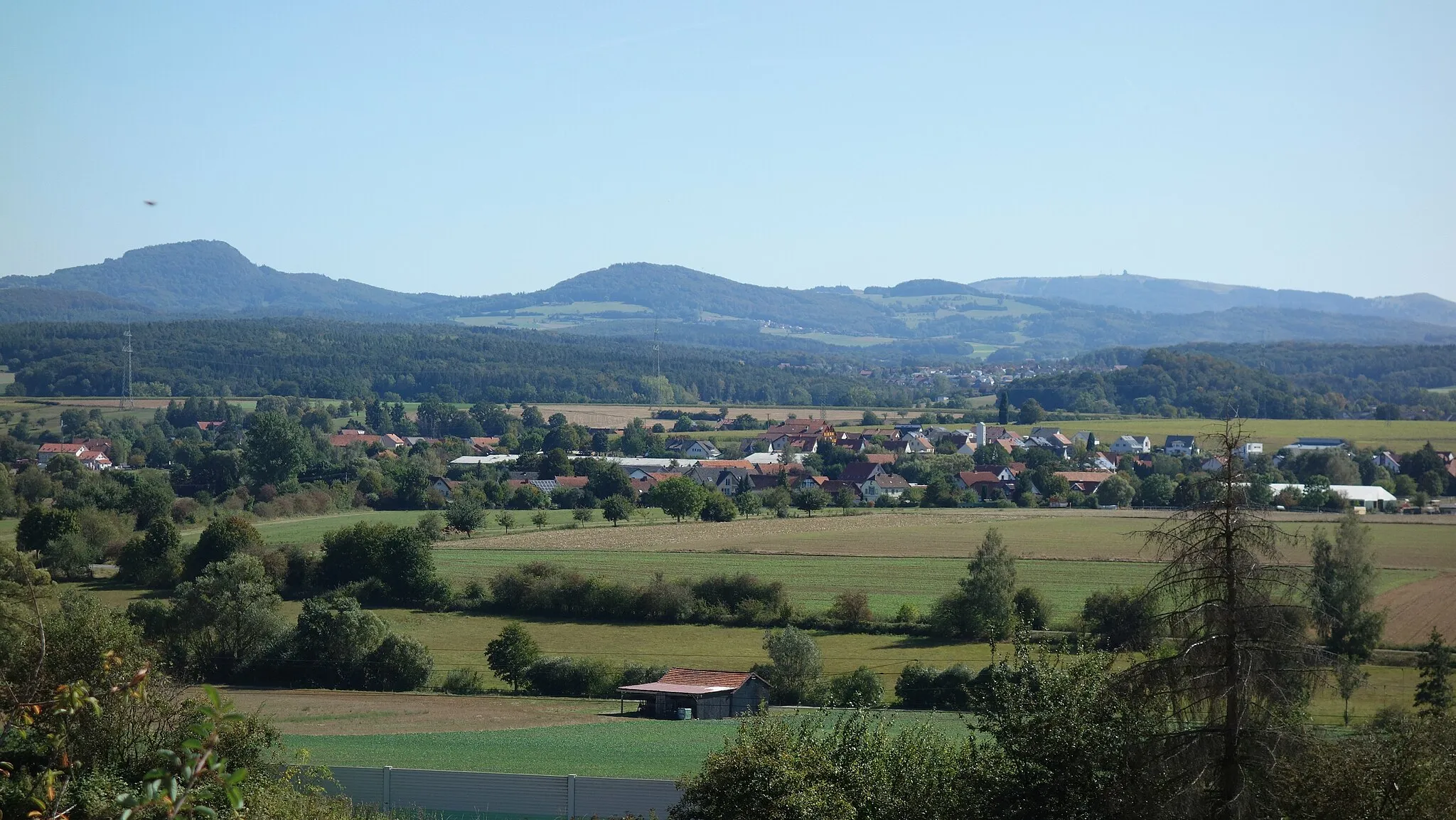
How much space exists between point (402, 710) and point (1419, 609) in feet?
76.3

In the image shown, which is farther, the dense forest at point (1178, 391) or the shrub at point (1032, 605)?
the dense forest at point (1178, 391)

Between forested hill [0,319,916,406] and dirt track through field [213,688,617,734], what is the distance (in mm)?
98752

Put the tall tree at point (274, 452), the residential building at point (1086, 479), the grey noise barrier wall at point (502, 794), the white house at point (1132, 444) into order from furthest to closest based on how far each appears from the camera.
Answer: the white house at point (1132, 444)
the residential building at point (1086, 479)
the tall tree at point (274, 452)
the grey noise barrier wall at point (502, 794)

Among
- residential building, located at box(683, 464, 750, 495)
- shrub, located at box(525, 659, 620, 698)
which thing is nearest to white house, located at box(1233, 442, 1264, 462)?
residential building, located at box(683, 464, 750, 495)

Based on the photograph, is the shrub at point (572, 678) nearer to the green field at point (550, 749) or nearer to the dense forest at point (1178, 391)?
the green field at point (550, 749)

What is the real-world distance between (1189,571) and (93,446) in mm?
78888

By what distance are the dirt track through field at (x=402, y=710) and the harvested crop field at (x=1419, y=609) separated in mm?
16978

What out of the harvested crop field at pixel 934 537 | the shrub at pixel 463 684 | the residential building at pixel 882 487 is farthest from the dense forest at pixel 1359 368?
the shrub at pixel 463 684

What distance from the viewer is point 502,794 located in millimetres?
17531

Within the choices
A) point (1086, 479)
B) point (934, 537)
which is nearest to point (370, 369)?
point (1086, 479)

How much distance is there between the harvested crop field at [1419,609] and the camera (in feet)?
98.2

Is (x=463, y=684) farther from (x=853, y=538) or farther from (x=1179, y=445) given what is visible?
(x=1179, y=445)

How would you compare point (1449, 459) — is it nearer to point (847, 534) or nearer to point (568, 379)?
point (847, 534)

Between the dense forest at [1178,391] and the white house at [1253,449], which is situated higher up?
the dense forest at [1178,391]
